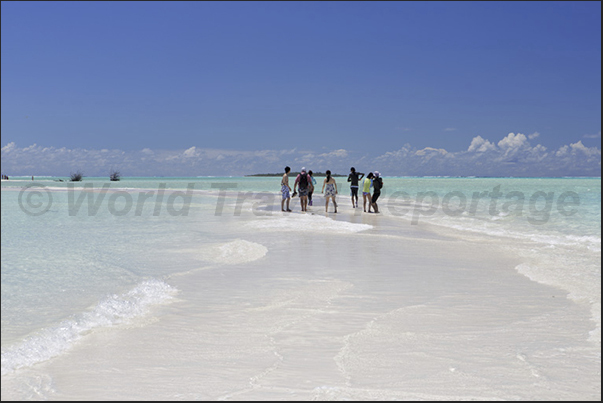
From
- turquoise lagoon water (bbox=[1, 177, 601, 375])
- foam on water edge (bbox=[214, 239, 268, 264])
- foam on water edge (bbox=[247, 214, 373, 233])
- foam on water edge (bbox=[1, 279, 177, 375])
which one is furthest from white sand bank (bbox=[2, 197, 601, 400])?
foam on water edge (bbox=[247, 214, 373, 233])

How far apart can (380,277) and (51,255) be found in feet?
23.3

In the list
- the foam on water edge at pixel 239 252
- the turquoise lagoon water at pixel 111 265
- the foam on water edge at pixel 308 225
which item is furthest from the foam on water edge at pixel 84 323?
the foam on water edge at pixel 308 225

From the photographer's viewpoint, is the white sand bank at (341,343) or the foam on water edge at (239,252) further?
the foam on water edge at (239,252)

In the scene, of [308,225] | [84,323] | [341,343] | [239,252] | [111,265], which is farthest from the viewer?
[308,225]

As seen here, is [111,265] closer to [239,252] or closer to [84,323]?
[239,252]

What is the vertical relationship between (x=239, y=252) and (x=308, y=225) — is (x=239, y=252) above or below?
below

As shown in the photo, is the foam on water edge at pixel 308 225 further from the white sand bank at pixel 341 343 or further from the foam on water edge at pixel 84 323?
the foam on water edge at pixel 84 323

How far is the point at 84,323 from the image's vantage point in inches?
210

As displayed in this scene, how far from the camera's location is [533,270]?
913cm

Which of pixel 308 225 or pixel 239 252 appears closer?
pixel 239 252

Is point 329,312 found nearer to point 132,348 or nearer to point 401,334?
point 401,334

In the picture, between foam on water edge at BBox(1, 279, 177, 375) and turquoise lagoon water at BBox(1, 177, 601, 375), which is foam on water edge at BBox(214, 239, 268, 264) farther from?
foam on water edge at BBox(1, 279, 177, 375)

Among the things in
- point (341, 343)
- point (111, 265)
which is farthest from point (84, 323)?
point (111, 265)

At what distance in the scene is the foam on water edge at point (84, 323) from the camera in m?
4.35
